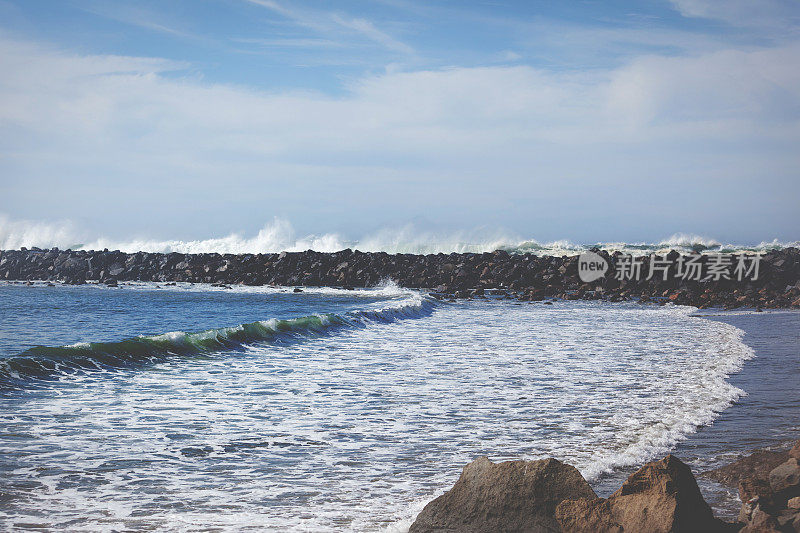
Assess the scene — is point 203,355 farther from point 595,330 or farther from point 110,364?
point 595,330

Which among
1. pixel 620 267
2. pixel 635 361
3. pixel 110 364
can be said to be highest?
pixel 620 267

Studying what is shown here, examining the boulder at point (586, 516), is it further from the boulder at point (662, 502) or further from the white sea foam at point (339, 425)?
the white sea foam at point (339, 425)

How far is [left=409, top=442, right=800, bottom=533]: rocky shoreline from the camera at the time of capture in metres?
3.89

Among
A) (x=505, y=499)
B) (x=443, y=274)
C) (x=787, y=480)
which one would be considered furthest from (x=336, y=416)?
(x=443, y=274)

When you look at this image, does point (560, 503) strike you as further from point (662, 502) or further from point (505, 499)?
point (662, 502)

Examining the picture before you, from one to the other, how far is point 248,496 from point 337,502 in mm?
690

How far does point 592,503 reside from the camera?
4.17 meters

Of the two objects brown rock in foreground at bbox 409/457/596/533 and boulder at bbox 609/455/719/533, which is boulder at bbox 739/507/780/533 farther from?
brown rock in foreground at bbox 409/457/596/533

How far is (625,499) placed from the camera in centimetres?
410

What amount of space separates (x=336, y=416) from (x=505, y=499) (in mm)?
4141

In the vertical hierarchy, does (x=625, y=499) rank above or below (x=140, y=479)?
above

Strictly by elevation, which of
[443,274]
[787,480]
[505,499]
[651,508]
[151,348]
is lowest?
[151,348]

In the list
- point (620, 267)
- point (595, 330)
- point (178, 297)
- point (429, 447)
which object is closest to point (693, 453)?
point (429, 447)

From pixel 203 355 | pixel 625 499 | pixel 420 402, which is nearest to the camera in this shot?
pixel 625 499
